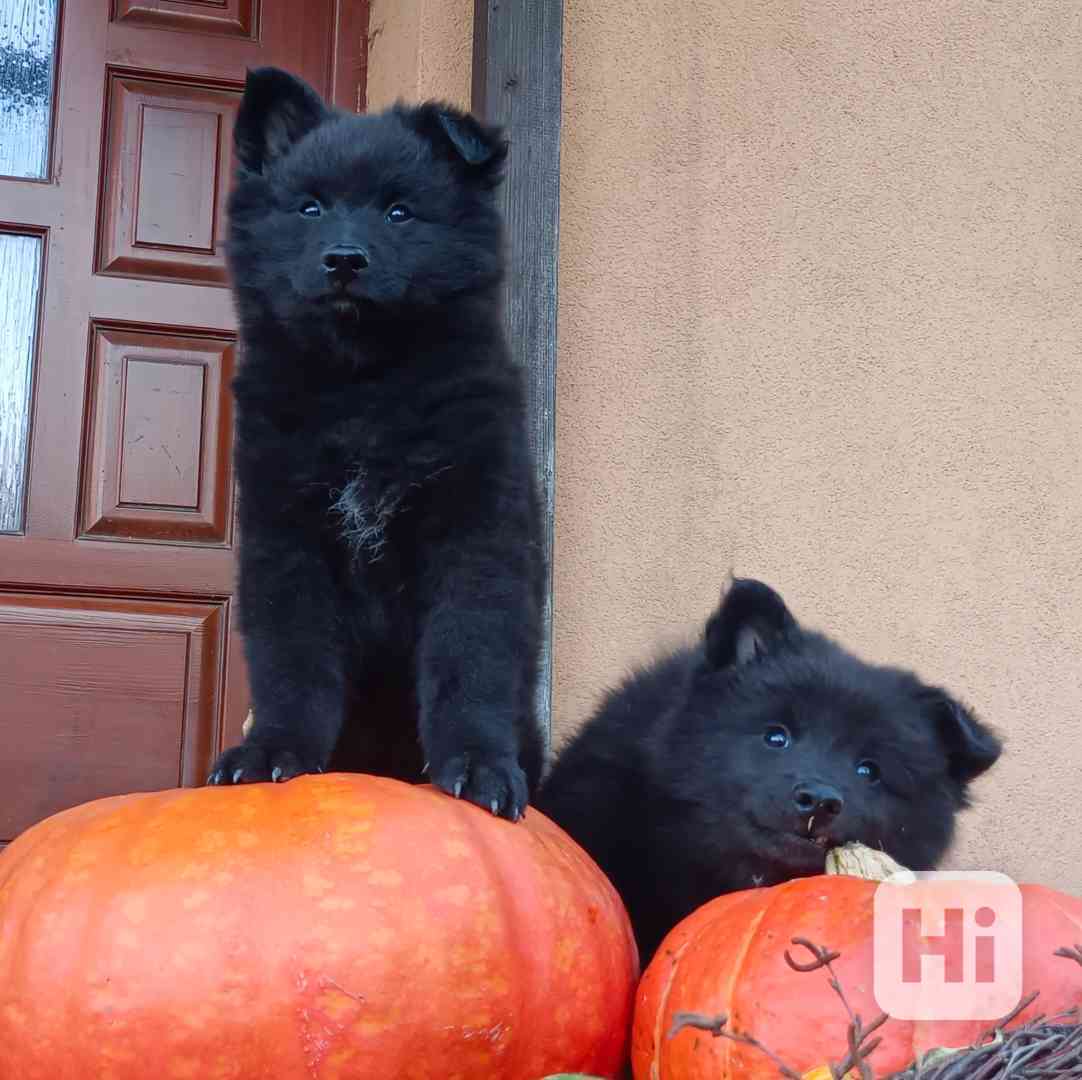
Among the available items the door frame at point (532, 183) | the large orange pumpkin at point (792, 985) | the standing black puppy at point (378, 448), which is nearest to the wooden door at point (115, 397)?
the door frame at point (532, 183)

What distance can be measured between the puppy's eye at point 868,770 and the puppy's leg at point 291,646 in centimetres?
83

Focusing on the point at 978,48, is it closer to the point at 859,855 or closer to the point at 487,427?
the point at 487,427

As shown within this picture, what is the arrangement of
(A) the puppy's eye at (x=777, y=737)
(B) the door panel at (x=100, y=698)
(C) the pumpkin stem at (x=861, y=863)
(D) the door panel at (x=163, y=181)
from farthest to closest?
(D) the door panel at (x=163, y=181) < (B) the door panel at (x=100, y=698) < (A) the puppy's eye at (x=777, y=737) < (C) the pumpkin stem at (x=861, y=863)

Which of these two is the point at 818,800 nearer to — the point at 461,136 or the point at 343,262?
the point at 343,262

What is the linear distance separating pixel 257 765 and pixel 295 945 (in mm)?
371

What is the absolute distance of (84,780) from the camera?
358 centimetres

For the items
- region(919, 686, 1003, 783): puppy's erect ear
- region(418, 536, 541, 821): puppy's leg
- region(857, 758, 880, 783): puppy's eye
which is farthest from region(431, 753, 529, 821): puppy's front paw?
region(919, 686, 1003, 783): puppy's erect ear

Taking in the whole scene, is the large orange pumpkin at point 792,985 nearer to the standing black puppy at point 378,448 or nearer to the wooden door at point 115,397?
the standing black puppy at point 378,448

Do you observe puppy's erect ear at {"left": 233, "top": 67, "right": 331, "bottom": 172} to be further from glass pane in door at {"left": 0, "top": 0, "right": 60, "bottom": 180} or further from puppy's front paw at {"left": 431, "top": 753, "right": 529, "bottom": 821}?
glass pane in door at {"left": 0, "top": 0, "right": 60, "bottom": 180}

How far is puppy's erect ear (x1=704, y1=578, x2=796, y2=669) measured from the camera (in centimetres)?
238

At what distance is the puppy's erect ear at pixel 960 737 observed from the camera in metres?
2.33

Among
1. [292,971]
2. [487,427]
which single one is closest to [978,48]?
[487,427]

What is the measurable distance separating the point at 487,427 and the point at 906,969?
3.55 ft

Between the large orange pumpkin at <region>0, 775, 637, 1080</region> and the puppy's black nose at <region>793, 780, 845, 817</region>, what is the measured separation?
36 cm
